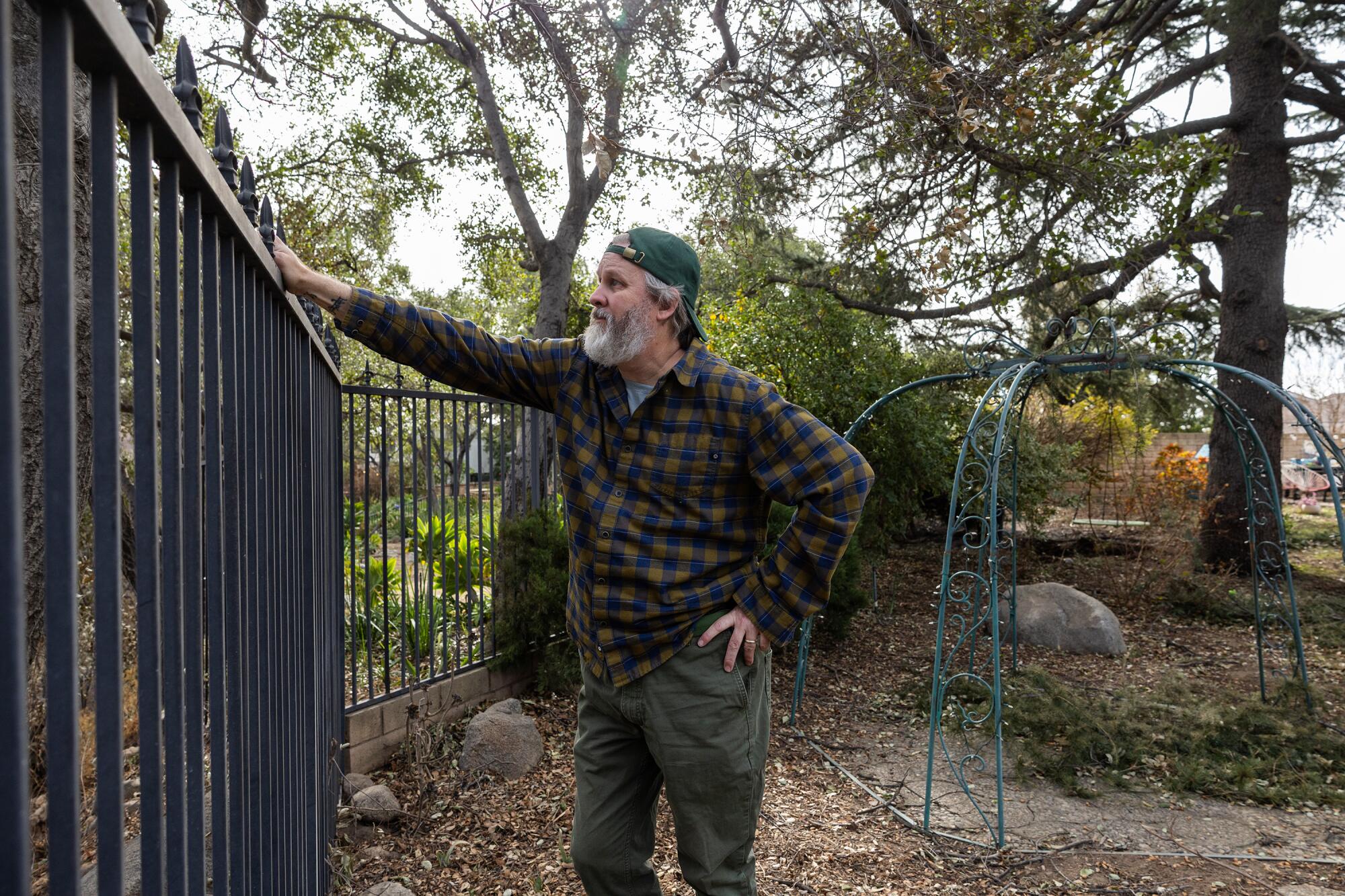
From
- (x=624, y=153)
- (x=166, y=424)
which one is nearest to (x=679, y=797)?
(x=166, y=424)

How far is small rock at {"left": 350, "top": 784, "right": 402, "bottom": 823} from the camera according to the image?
12.1ft

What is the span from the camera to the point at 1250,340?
34.5 feet

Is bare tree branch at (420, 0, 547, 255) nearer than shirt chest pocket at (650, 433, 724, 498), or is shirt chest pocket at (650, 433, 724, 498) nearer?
shirt chest pocket at (650, 433, 724, 498)

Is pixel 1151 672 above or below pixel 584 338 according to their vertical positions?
below

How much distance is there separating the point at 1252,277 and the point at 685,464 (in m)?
11.2

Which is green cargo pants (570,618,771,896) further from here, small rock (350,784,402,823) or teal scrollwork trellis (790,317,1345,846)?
teal scrollwork trellis (790,317,1345,846)

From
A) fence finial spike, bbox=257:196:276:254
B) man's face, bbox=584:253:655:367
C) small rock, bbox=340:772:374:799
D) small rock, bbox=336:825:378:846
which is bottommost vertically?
small rock, bbox=336:825:378:846

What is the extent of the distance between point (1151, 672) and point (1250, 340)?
564 cm

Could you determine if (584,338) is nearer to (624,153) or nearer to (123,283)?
(123,283)

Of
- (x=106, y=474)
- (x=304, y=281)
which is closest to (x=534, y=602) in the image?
(x=304, y=281)

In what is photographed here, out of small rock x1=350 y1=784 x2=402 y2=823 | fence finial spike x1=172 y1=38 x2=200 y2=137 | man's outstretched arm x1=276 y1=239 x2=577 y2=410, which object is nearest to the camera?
fence finial spike x1=172 y1=38 x2=200 y2=137

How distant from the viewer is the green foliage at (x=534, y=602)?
5.41 metres

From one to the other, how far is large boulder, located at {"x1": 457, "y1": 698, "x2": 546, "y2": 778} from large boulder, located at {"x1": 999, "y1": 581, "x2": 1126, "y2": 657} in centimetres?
466

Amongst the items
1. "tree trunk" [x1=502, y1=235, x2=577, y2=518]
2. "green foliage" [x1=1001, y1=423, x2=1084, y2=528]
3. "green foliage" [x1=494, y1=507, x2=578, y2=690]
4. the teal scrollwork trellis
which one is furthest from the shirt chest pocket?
"green foliage" [x1=1001, y1=423, x2=1084, y2=528]
